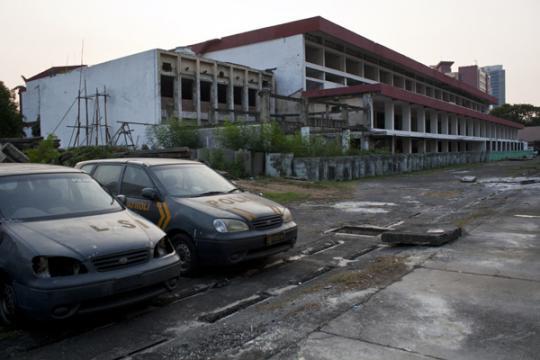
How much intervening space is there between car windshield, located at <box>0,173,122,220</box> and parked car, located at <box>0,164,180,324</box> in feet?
0.03

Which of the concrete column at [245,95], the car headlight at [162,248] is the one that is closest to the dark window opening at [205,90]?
the concrete column at [245,95]

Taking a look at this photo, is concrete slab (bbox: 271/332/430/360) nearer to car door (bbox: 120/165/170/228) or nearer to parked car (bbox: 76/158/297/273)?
parked car (bbox: 76/158/297/273)

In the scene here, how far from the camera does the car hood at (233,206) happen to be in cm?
639

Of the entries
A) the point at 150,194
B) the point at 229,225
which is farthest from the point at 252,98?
the point at 229,225

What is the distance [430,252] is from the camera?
7352 millimetres

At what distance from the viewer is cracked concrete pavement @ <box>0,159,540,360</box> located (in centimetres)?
397

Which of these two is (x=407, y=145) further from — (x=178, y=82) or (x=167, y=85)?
(x=167, y=85)

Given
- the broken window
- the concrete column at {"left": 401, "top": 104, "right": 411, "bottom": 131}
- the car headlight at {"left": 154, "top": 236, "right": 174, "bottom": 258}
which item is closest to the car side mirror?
the car headlight at {"left": 154, "top": 236, "right": 174, "bottom": 258}

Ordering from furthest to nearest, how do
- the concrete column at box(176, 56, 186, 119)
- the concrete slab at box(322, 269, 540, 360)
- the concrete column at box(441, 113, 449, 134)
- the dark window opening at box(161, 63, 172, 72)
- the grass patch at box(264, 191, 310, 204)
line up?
the concrete column at box(441, 113, 449, 134) → the concrete column at box(176, 56, 186, 119) → the dark window opening at box(161, 63, 172, 72) → the grass patch at box(264, 191, 310, 204) → the concrete slab at box(322, 269, 540, 360)

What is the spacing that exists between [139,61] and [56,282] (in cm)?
3180

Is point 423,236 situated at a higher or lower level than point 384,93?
lower

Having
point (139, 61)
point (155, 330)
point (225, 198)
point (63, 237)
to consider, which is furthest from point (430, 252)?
point (139, 61)

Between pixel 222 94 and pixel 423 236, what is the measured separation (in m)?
34.2

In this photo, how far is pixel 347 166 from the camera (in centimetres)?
2395
